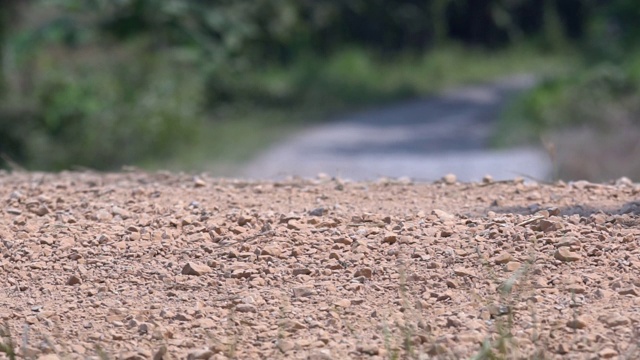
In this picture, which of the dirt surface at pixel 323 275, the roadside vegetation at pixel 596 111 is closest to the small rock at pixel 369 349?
the dirt surface at pixel 323 275

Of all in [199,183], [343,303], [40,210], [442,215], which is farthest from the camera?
[199,183]

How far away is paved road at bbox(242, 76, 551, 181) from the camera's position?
1063cm

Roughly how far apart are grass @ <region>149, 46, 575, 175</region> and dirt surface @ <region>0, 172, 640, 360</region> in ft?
24.8

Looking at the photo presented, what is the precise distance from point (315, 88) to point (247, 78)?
1269 mm

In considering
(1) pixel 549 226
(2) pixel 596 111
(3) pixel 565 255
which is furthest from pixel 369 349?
(2) pixel 596 111

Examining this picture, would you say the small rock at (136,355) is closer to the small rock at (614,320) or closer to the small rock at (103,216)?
the small rock at (103,216)

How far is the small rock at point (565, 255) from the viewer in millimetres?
3027

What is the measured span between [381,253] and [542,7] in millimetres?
20603

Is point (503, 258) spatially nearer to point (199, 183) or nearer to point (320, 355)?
point (320, 355)

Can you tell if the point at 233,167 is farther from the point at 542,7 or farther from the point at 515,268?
the point at 542,7

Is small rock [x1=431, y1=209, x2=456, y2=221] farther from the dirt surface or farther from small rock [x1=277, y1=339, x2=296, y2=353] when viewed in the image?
small rock [x1=277, y1=339, x2=296, y2=353]

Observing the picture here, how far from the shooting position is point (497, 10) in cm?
2228

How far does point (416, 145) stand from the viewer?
13906mm

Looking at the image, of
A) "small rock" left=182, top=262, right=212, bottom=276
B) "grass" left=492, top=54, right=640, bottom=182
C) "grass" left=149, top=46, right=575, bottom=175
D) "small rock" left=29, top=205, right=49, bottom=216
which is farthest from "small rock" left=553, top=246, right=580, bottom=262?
"grass" left=149, top=46, right=575, bottom=175
